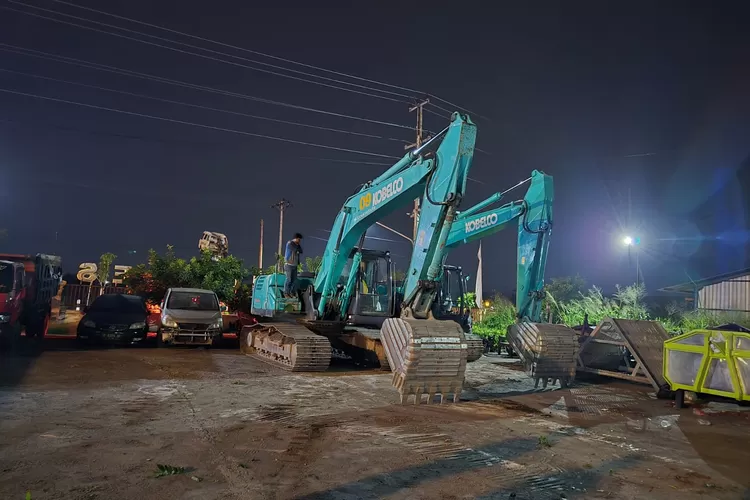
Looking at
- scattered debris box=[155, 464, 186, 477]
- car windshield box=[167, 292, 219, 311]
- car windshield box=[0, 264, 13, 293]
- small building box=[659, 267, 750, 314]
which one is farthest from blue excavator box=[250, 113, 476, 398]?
small building box=[659, 267, 750, 314]

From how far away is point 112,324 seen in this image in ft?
49.8

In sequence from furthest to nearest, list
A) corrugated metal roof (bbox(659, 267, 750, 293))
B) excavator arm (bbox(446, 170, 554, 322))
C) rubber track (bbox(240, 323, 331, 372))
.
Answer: corrugated metal roof (bbox(659, 267, 750, 293))
rubber track (bbox(240, 323, 331, 372))
excavator arm (bbox(446, 170, 554, 322))

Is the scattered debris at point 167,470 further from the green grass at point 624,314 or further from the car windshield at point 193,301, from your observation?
the green grass at point 624,314

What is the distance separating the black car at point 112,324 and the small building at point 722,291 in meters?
20.8

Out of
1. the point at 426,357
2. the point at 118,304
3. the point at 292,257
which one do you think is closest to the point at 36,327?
the point at 118,304

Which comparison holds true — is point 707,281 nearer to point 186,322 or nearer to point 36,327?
point 186,322

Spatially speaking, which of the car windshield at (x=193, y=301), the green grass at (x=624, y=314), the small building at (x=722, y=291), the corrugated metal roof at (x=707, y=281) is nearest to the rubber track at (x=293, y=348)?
the car windshield at (x=193, y=301)

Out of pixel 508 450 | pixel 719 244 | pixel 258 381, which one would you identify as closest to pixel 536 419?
pixel 508 450

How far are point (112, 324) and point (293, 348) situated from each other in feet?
21.3

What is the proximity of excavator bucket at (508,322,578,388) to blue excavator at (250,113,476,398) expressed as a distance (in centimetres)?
206

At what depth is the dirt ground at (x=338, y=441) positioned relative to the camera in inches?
193

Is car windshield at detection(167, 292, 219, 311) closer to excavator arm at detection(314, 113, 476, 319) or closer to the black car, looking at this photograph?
the black car

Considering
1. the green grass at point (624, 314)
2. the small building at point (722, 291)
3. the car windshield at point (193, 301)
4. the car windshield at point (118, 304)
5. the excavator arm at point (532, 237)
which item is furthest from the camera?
the small building at point (722, 291)

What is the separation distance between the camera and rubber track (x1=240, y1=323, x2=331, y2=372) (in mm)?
11773
